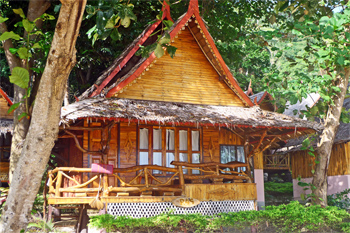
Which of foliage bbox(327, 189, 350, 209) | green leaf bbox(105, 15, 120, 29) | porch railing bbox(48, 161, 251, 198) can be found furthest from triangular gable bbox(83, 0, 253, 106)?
foliage bbox(327, 189, 350, 209)

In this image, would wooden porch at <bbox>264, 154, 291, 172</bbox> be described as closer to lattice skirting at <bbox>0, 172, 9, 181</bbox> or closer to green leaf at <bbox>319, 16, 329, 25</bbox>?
green leaf at <bbox>319, 16, 329, 25</bbox>

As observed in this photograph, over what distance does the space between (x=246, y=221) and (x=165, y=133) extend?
12.2 feet

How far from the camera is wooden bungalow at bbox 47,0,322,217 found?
1055cm

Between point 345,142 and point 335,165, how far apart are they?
150 cm

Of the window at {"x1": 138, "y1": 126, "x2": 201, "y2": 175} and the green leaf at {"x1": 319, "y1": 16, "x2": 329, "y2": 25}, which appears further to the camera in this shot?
the window at {"x1": 138, "y1": 126, "x2": 201, "y2": 175}

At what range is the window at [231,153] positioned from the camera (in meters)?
13.4

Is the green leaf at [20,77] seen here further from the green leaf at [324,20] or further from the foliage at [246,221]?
the green leaf at [324,20]

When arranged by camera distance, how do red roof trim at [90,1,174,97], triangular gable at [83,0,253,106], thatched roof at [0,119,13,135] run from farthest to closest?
1. thatched roof at [0,119,13,135]
2. red roof trim at [90,1,174,97]
3. triangular gable at [83,0,253,106]

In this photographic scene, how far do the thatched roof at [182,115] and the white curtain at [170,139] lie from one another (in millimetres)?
1028

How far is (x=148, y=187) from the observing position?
35.2 feet

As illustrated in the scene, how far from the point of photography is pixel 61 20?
624 centimetres

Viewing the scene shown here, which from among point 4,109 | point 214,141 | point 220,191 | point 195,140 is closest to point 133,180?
point 220,191

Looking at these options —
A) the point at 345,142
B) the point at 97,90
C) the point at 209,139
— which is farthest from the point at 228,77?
the point at 345,142

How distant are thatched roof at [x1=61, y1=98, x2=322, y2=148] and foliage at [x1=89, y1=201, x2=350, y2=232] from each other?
2.41 metres
